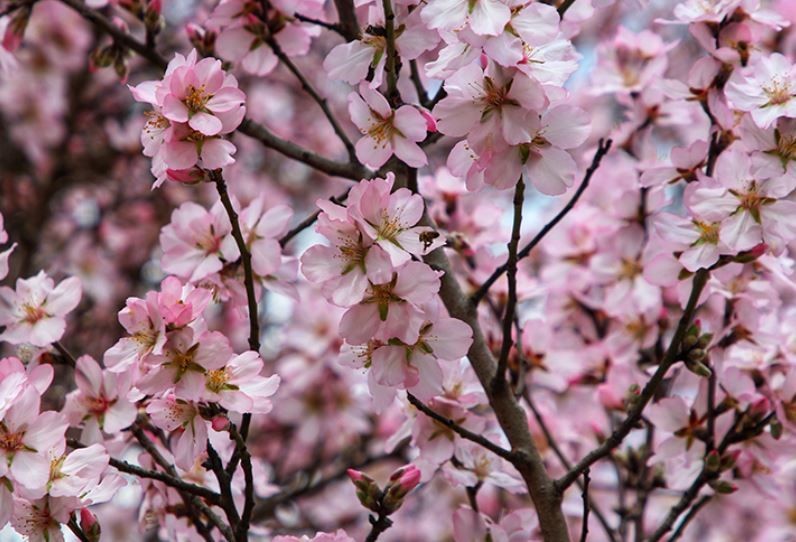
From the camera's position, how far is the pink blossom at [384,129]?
50.9 inches

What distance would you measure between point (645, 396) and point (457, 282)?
1.13 ft

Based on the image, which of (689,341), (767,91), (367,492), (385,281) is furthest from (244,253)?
(767,91)

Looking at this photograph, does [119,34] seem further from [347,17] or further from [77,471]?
[77,471]

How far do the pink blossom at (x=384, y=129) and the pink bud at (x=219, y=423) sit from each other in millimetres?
387

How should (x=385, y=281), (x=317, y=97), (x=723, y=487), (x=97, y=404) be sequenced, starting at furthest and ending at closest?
(x=317, y=97)
(x=723, y=487)
(x=97, y=404)
(x=385, y=281)

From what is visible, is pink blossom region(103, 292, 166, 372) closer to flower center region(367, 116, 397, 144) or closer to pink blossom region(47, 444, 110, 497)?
pink blossom region(47, 444, 110, 497)

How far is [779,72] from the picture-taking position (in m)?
1.43

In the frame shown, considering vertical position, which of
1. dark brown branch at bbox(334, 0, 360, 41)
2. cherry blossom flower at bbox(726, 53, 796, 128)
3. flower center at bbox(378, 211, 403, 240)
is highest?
cherry blossom flower at bbox(726, 53, 796, 128)

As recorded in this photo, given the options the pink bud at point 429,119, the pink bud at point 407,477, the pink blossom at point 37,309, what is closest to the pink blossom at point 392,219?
the pink bud at point 429,119

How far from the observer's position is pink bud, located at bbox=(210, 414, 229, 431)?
1.26 meters

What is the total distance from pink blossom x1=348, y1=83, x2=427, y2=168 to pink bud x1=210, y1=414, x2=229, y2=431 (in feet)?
1.27

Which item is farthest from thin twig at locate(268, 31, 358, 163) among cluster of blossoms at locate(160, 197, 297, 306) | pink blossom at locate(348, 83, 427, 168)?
pink blossom at locate(348, 83, 427, 168)

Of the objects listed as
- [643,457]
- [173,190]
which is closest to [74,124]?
[173,190]

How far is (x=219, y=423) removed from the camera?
1.26 metres
